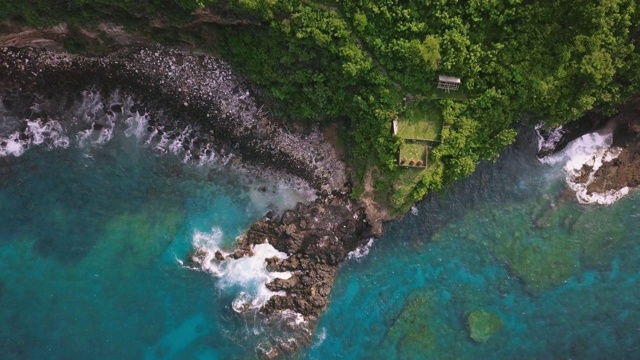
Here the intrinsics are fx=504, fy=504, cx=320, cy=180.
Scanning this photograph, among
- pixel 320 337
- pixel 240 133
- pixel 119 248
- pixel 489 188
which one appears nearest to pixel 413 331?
pixel 320 337

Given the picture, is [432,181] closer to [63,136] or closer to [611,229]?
[611,229]

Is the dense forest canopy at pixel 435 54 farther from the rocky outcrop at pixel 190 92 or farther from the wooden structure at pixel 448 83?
the rocky outcrop at pixel 190 92

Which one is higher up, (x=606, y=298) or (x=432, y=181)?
(x=432, y=181)

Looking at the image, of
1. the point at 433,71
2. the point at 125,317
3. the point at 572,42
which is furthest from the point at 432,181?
the point at 125,317

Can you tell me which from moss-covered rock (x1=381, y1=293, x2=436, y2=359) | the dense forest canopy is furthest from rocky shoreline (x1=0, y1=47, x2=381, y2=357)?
moss-covered rock (x1=381, y1=293, x2=436, y2=359)

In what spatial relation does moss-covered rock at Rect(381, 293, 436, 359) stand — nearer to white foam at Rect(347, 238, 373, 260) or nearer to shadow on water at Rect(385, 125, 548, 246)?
white foam at Rect(347, 238, 373, 260)

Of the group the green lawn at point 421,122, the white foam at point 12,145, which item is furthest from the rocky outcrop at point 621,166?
the white foam at point 12,145

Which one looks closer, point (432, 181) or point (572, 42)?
point (572, 42)
